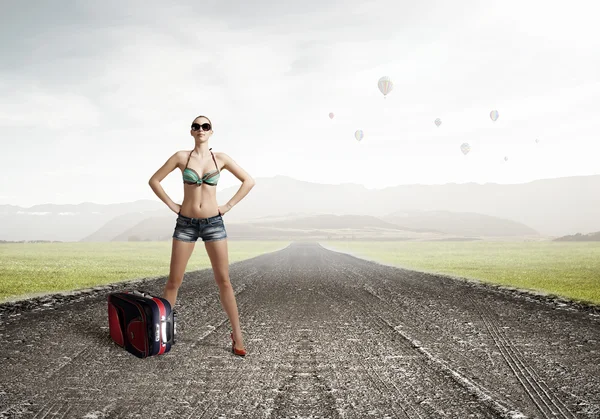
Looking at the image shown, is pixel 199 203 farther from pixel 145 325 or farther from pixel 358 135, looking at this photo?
pixel 358 135

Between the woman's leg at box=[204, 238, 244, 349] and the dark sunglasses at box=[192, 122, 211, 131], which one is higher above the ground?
the dark sunglasses at box=[192, 122, 211, 131]

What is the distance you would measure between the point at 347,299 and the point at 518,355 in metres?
5.78

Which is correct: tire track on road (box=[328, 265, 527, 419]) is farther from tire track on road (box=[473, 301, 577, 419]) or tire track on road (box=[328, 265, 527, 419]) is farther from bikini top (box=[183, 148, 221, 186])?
bikini top (box=[183, 148, 221, 186])

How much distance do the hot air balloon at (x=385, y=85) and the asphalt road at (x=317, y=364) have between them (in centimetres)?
5187

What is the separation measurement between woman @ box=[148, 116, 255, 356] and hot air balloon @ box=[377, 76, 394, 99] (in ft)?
185

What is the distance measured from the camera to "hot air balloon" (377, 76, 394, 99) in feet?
195

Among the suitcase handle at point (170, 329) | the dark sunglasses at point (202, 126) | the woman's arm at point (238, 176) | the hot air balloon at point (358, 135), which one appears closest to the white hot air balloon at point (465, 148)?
the hot air balloon at point (358, 135)

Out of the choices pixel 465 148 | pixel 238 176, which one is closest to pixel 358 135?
pixel 465 148

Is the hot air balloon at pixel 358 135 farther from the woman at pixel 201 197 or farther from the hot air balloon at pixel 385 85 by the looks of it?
the woman at pixel 201 197

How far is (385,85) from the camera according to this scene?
59.7m

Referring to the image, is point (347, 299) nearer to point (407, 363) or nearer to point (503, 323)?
point (503, 323)

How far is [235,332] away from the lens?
6551 millimetres

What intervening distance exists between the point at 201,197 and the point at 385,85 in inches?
2246

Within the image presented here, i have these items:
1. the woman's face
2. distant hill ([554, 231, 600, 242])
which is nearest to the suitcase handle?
the woman's face
